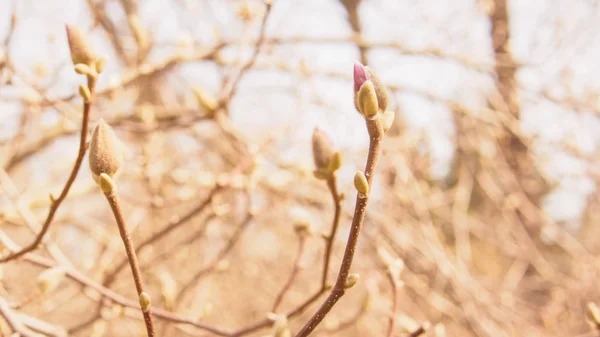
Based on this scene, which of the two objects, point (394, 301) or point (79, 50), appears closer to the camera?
point (79, 50)

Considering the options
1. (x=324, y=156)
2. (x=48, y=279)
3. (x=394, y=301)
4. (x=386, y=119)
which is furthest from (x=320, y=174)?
(x=48, y=279)

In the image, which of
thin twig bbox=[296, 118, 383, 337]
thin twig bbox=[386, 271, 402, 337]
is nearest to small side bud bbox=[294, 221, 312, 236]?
thin twig bbox=[386, 271, 402, 337]

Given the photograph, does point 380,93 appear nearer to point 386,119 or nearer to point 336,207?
point 386,119

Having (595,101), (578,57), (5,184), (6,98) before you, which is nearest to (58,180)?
(6,98)

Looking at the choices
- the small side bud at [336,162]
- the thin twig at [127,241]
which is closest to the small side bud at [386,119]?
the small side bud at [336,162]

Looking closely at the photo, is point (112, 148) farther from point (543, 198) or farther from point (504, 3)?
point (543, 198)

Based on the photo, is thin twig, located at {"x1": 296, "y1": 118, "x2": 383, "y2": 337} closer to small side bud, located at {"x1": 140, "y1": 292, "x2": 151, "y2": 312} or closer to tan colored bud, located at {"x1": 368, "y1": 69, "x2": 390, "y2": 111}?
tan colored bud, located at {"x1": 368, "y1": 69, "x2": 390, "y2": 111}
